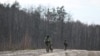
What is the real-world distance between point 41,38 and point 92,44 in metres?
17.1

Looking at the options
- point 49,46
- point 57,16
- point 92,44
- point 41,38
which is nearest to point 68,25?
point 57,16

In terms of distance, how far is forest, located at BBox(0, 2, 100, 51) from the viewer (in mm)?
65438

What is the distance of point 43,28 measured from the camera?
78.9 meters

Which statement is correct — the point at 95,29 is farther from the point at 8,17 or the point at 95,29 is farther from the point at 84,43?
the point at 8,17

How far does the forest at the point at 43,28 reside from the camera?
2576 inches

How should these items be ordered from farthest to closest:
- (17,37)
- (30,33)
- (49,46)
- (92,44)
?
(92,44), (30,33), (17,37), (49,46)

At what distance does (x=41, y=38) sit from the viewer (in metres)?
74.9

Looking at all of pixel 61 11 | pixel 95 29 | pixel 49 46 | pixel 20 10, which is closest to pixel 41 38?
pixel 20 10

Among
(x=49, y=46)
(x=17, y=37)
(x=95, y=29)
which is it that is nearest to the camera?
(x=49, y=46)

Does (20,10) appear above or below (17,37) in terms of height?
above

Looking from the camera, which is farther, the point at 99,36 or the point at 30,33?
the point at 99,36

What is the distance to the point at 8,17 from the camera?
222ft

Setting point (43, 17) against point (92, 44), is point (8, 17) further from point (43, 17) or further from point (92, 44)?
point (92, 44)

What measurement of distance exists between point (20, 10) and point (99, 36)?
2702 cm
